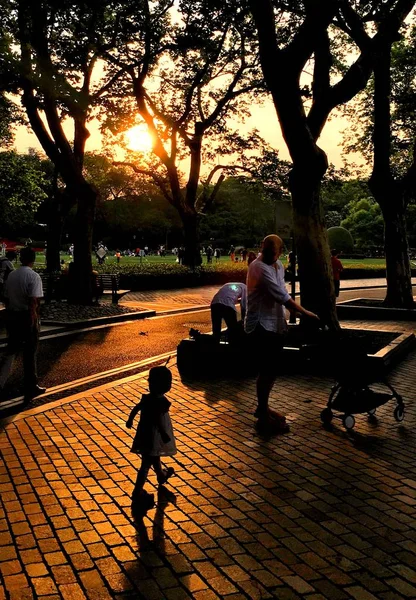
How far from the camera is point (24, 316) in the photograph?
8445 mm

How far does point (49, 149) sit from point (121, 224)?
7435 cm

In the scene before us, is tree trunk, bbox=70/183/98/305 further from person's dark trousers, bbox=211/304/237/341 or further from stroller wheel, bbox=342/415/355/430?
stroller wheel, bbox=342/415/355/430

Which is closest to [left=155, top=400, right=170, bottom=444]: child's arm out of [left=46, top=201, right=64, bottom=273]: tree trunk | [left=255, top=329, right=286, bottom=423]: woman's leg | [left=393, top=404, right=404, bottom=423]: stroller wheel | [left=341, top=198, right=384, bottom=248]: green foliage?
[left=255, top=329, right=286, bottom=423]: woman's leg

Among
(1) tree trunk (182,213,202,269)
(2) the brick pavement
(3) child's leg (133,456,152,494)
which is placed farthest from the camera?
(1) tree trunk (182,213,202,269)

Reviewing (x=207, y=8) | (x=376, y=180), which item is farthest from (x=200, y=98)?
(x=207, y=8)

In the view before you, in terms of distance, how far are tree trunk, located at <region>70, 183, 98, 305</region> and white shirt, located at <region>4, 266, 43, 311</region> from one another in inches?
440

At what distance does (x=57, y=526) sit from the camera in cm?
455

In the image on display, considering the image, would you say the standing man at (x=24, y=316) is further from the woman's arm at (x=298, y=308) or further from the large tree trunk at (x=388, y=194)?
the large tree trunk at (x=388, y=194)

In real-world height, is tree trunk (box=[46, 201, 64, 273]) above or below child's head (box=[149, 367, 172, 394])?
above

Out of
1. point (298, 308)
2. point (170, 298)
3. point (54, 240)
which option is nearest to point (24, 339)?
point (298, 308)

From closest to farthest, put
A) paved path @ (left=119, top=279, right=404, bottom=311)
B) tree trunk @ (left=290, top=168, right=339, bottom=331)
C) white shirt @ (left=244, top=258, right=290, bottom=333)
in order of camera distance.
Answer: white shirt @ (left=244, top=258, right=290, bottom=333) → tree trunk @ (left=290, top=168, right=339, bottom=331) → paved path @ (left=119, top=279, right=404, bottom=311)

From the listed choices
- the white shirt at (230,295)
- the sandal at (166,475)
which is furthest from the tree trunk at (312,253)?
the sandal at (166,475)

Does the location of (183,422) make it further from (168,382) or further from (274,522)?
(274,522)

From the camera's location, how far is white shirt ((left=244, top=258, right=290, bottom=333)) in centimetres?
679
